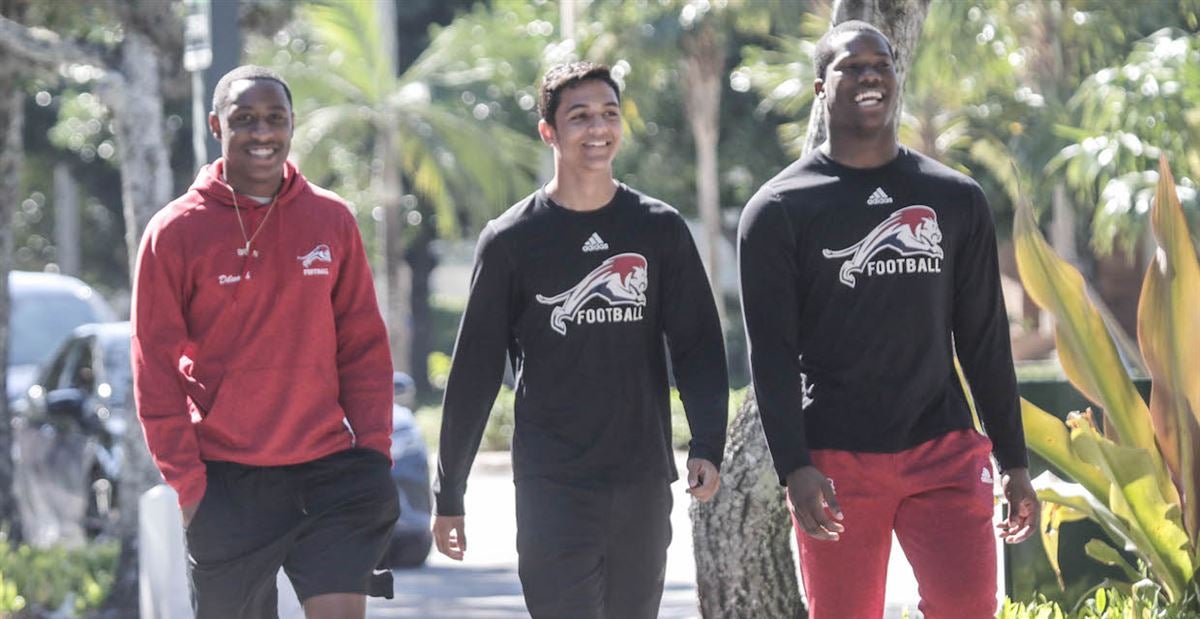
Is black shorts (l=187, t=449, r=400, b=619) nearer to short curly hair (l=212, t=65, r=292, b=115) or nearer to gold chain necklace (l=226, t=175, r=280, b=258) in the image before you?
gold chain necklace (l=226, t=175, r=280, b=258)

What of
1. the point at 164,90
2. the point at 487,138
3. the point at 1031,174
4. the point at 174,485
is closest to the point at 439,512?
the point at 174,485

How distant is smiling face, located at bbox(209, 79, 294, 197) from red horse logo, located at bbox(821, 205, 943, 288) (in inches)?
59.6

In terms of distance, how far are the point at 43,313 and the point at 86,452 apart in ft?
19.3

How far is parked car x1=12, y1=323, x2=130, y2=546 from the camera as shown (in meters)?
12.7

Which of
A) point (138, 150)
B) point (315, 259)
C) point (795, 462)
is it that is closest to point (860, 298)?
point (795, 462)

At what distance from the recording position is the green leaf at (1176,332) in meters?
6.11

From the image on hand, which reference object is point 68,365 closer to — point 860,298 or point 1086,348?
point 1086,348

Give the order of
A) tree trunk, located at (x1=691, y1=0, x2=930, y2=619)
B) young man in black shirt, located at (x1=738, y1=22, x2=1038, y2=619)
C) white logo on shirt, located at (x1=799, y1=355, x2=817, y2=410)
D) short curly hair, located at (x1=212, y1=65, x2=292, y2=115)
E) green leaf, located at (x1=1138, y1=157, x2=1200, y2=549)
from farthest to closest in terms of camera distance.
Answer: tree trunk, located at (x1=691, y1=0, x2=930, y2=619) < green leaf, located at (x1=1138, y1=157, x2=1200, y2=549) < short curly hair, located at (x1=212, y1=65, x2=292, y2=115) < white logo on shirt, located at (x1=799, y1=355, x2=817, y2=410) < young man in black shirt, located at (x1=738, y1=22, x2=1038, y2=619)

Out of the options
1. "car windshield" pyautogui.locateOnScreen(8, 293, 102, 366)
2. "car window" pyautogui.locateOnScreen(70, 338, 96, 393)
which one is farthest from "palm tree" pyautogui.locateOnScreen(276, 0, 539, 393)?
"car window" pyautogui.locateOnScreen(70, 338, 96, 393)

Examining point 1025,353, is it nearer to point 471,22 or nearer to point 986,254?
point 471,22

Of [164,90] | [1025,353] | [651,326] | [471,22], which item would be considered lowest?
[1025,353]

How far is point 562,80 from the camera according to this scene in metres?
5.18

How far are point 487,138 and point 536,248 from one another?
76.1 feet

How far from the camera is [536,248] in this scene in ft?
16.8
